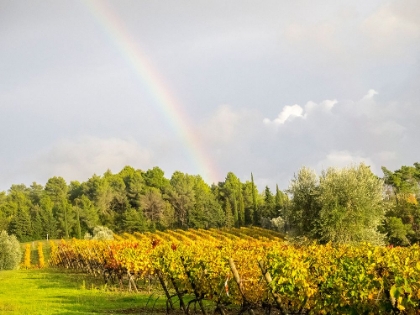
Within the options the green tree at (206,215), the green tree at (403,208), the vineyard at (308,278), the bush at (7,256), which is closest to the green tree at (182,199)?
the green tree at (206,215)

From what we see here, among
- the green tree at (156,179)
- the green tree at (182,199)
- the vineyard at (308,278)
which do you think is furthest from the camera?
the green tree at (156,179)

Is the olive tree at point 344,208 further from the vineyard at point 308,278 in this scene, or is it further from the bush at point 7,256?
the bush at point 7,256

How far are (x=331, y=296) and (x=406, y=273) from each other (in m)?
1.75

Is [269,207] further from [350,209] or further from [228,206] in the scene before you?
[350,209]

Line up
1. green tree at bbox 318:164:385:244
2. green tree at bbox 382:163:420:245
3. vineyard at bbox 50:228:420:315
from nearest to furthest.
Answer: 1. vineyard at bbox 50:228:420:315
2. green tree at bbox 318:164:385:244
3. green tree at bbox 382:163:420:245

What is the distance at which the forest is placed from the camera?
31328mm

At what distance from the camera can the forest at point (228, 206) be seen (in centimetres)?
3133

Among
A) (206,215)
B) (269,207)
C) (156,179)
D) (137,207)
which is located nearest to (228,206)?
(206,215)

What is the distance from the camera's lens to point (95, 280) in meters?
33.8

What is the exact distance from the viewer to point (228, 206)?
303 feet

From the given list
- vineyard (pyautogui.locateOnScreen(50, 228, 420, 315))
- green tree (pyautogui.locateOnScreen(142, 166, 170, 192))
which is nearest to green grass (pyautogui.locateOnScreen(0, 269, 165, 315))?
vineyard (pyautogui.locateOnScreen(50, 228, 420, 315))

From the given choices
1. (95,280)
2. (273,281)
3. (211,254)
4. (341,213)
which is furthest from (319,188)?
(273,281)

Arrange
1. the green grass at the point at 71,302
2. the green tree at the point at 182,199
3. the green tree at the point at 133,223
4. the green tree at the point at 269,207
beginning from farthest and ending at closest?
the green tree at the point at 182,199, the green tree at the point at 133,223, the green tree at the point at 269,207, the green grass at the point at 71,302

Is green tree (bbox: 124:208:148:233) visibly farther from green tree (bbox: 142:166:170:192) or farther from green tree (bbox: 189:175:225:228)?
green tree (bbox: 142:166:170:192)
